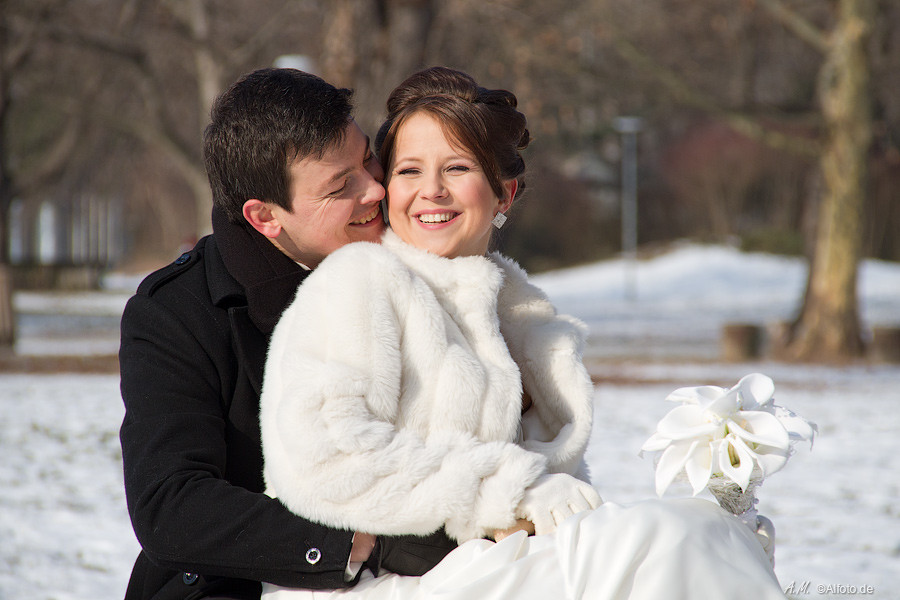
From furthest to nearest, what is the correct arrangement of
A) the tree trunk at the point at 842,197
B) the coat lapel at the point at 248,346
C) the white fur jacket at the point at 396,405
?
1. the tree trunk at the point at 842,197
2. the coat lapel at the point at 248,346
3. the white fur jacket at the point at 396,405

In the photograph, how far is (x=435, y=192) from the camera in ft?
8.34

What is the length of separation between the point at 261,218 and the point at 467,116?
57 centimetres

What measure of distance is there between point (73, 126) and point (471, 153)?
23725mm

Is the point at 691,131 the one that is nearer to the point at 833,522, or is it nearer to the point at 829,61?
the point at 829,61

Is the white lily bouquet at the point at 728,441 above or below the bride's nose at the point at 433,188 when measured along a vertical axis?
below

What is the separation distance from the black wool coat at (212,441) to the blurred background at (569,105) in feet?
2.06

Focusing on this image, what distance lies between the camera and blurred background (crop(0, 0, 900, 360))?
1333 cm

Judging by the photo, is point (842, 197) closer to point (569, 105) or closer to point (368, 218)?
point (569, 105)

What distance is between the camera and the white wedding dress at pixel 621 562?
1.98 meters

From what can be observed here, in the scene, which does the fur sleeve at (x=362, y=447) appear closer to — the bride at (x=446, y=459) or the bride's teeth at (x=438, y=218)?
the bride at (x=446, y=459)

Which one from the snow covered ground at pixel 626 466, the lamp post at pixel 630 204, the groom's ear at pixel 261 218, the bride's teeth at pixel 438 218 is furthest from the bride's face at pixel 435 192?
the lamp post at pixel 630 204

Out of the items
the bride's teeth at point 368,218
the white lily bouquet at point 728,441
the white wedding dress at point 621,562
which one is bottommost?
the white wedding dress at point 621,562

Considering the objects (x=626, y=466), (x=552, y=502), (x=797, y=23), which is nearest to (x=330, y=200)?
(x=552, y=502)

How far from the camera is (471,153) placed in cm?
259
